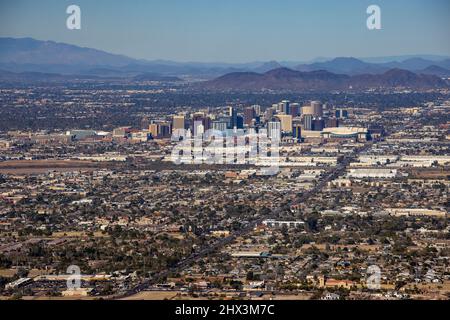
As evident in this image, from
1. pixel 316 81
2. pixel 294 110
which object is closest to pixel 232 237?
pixel 294 110

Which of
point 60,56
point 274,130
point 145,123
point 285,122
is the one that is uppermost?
point 60,56

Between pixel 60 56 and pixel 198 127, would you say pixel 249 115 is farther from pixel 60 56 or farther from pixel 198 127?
pixel 60 56

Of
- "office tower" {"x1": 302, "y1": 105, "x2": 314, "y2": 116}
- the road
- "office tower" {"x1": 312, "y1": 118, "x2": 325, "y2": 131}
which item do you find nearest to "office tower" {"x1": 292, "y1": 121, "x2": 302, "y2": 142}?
"office tower" {"x1": 312, "y1": 118, "x2": 325, "y2": 131}

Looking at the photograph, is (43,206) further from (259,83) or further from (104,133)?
(259,83)

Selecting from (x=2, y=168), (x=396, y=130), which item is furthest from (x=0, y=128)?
(x=396, y=130)
